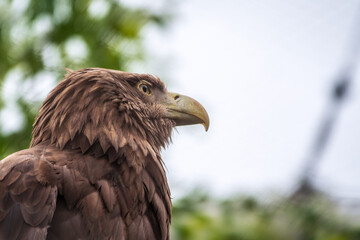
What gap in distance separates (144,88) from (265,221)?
3.41 metres

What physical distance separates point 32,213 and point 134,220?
0.62 meters

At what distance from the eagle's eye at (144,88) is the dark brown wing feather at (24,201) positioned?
3.74 ft

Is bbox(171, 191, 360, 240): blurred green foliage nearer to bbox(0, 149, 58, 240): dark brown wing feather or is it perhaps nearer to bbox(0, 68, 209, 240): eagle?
bbox(0, 68, 209, 240): eagle

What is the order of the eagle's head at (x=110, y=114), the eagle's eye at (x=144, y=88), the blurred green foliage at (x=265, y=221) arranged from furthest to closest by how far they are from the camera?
the blurred green foliage at (x=265, y=221) → the eagle's eye at (x=144, y=88) → the eagle's head at (x=110, y=114)

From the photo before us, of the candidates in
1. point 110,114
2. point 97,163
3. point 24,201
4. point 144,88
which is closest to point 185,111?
point 144,88

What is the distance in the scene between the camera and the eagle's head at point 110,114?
3.54 m

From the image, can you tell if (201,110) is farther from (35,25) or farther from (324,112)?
(35,25)

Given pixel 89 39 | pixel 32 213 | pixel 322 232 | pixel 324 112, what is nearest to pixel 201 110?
pixel 32 213

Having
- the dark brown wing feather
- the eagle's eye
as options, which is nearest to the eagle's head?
the eagle's eye

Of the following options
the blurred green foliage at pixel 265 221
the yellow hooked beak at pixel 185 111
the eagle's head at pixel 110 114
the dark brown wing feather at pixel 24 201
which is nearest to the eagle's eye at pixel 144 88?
the eagle's head at pixel 110 114

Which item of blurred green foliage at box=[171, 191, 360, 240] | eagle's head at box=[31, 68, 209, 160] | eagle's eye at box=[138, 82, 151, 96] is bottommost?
blurred green foliage at box=[171, 191, 360, 240]

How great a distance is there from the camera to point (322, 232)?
22.2 feet

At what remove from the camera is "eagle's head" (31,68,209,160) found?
139 inches

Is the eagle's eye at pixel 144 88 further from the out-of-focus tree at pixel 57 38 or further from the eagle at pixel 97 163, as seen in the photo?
the out-of-focus tree at pixel 57 38
